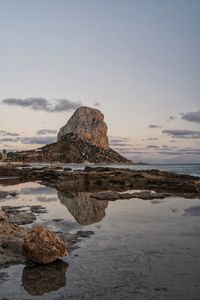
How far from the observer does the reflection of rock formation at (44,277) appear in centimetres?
1108

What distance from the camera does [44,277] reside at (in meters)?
12.1

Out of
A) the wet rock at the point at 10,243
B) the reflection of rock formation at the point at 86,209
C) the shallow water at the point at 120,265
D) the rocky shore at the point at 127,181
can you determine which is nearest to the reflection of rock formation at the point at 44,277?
the shallow water at the point at 120,265

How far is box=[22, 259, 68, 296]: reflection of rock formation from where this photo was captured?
11080mm

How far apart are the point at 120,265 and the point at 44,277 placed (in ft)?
9.45

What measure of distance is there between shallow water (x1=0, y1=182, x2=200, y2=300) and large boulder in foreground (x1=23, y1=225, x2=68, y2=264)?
422 mm

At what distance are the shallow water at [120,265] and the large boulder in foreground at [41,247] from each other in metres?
0.42

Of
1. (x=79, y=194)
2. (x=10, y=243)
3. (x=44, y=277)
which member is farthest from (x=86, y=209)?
(x=44, y=277)

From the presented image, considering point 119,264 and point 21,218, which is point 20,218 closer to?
point 21,218

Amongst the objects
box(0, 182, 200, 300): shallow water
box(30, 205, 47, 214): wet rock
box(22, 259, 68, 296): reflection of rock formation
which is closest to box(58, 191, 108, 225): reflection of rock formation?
box(0, 182, 200, 300): shallow water

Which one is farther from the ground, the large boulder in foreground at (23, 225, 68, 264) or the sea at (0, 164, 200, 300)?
the large boulder in foreground at (23, 225, 68, 264)

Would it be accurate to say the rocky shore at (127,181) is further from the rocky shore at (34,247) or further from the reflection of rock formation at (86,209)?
the rocky shore at (34,247)

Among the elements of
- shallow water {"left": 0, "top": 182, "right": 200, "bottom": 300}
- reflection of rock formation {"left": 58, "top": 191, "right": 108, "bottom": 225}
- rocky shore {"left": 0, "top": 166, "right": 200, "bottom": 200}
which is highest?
rocky shore {"left": 0, "top": 166, "right": 200, "bottom": 200}

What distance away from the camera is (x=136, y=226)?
21.0 metres

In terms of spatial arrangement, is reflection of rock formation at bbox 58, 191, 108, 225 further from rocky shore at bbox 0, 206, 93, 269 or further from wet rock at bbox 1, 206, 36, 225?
rocky shore at bbox 0, 206, 93, 269
